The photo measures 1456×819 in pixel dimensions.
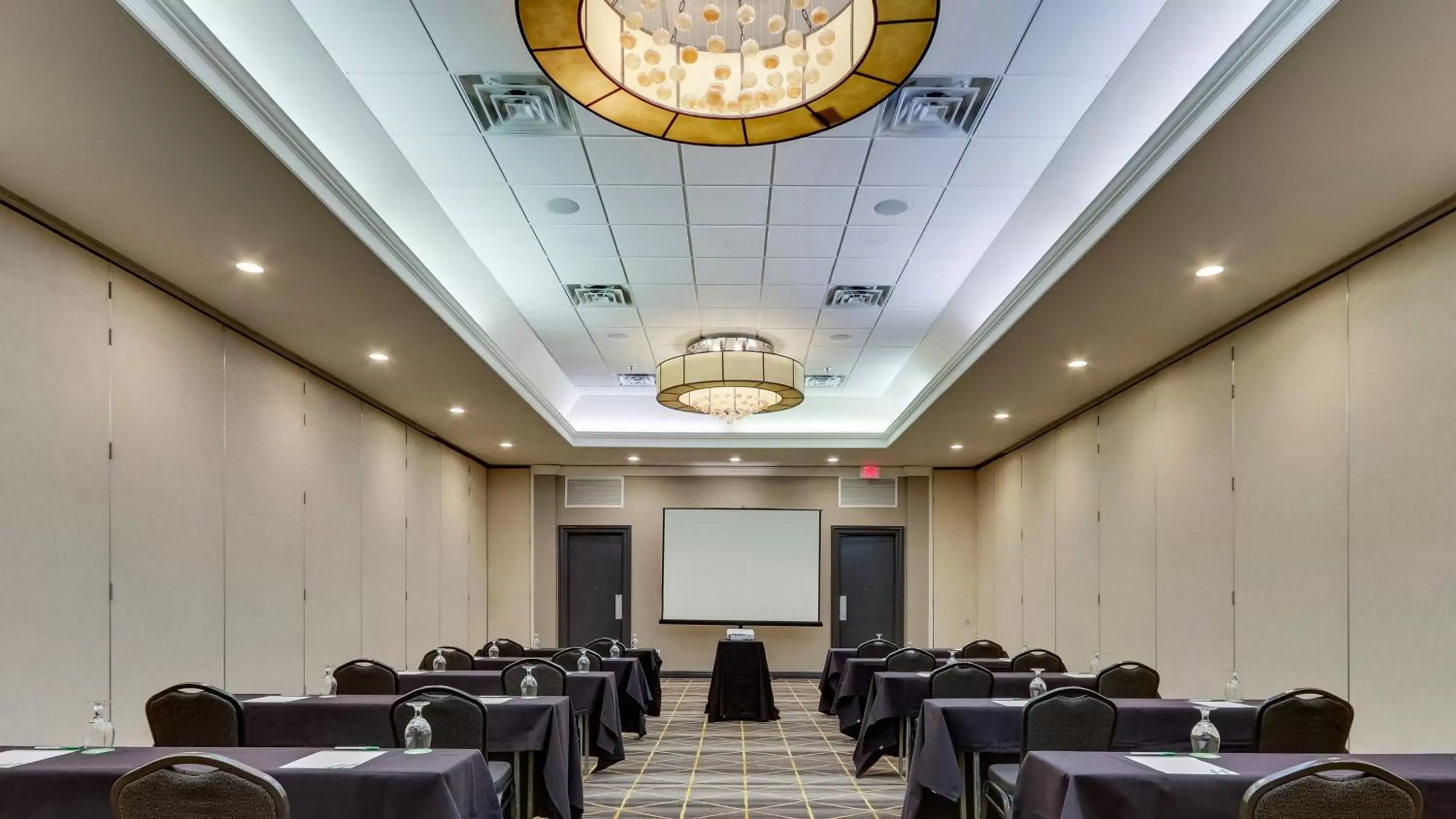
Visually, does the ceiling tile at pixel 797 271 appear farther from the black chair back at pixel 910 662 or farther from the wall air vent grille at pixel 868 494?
the wall air vent grille at pixel 868 494

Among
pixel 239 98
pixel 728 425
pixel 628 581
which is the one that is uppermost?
pixel 239 98

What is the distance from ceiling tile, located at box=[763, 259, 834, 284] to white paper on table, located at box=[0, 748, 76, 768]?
5.14 meters

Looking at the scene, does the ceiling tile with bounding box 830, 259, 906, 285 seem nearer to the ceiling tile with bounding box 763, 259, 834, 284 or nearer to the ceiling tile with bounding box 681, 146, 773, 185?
the ceiling tile with bounding box 763, 259, 834, 284

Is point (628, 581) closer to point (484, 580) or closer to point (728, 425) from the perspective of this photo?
point (484, 580)

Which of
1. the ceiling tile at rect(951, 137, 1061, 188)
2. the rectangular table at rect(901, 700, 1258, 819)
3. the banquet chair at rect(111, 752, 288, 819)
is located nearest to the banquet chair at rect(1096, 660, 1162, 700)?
the rectangular table at rect(901, 700, 1258, 819)

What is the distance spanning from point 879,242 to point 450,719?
417 centimetres

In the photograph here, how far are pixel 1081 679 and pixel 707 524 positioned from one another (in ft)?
28.6

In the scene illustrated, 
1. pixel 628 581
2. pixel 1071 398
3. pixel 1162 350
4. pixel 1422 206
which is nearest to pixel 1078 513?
pixel 1071 398

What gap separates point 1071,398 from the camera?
971 centimetres

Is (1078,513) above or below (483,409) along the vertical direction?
below

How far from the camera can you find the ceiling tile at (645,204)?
20.6 feet

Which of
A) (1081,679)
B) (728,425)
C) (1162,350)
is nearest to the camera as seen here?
(1081,679)

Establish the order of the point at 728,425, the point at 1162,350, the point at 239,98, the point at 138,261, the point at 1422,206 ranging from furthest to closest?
the point at 728,425, the point at 1162,350, the point at 138,261, the point at 1422,206, the point at 239,98

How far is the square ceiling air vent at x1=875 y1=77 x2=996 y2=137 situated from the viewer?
4992 millimetres
